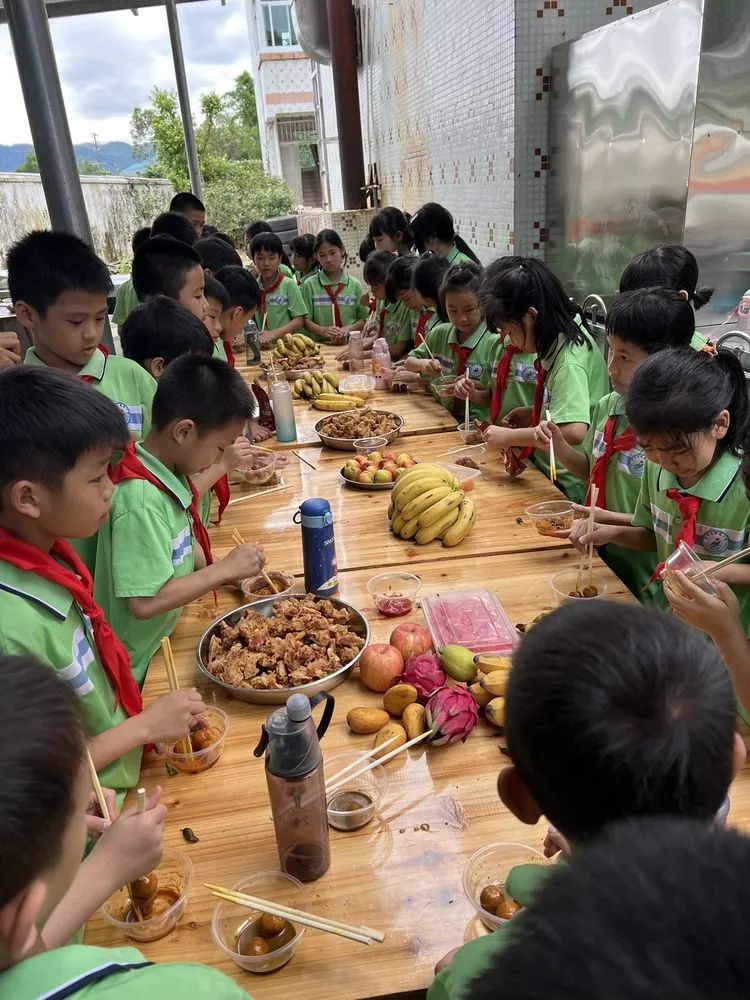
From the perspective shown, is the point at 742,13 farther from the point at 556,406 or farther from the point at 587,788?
the point at 587,788

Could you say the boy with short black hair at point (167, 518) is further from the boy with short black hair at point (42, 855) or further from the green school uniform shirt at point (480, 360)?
the green school uniform shirt at point (480, 360)

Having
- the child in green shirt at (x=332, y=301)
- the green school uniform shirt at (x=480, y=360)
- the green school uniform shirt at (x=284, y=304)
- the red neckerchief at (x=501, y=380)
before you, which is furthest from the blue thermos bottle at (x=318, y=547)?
the green school uniform shirt at (x=284, y=304)

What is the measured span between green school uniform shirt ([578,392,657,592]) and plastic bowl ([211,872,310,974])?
1.88 metres

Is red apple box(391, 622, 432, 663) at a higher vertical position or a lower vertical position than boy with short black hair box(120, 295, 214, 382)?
lower

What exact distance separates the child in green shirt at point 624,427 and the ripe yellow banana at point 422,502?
1.89 ft

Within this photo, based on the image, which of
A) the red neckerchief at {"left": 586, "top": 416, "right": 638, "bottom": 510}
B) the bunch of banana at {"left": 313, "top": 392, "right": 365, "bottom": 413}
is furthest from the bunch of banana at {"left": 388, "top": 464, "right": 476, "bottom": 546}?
the bunch of banana at {"left": 313, "top": 392, "right": 365, "bottom": 413}

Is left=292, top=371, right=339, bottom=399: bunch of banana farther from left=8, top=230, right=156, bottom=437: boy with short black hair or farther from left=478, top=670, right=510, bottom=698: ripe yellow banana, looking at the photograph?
left=478, top=670, right=510, bottom=698: ripe yellow banana

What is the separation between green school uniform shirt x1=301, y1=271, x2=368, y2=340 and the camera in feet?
23.4

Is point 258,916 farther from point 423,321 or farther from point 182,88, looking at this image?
point 182,88

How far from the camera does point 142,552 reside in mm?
2031

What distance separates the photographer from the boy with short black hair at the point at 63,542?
5.10 feet

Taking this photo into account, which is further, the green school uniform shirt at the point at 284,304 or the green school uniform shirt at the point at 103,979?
the green school uniform shirt at the point at 284,304

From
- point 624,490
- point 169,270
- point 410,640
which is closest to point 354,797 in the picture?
point 410,640

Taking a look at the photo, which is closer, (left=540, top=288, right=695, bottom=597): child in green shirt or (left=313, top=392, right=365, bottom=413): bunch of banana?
(left=540, top=288, right=695, bottom=597): child in green shirt
